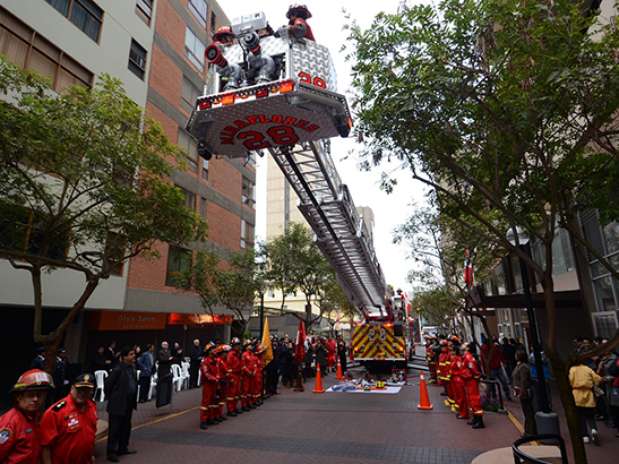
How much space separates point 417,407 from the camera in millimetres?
11328

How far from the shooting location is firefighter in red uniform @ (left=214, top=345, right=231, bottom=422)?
970 centimetres

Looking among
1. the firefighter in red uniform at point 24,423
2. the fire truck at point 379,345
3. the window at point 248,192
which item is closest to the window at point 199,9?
the window at point 248,192

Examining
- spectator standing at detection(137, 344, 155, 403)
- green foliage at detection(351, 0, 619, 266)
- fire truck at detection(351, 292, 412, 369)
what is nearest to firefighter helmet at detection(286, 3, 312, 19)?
green foliage at detection(351, 0, 619, 266)

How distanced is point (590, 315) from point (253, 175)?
76.6 ft

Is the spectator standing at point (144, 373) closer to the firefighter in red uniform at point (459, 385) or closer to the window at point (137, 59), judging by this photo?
the firefighter in red uniform at point (459, 385)

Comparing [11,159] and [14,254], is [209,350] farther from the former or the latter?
[11,159]

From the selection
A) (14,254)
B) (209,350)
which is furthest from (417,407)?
(14,254)

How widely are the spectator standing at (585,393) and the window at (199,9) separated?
26.1 metres

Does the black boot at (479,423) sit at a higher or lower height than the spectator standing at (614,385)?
lower

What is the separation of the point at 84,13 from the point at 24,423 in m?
16.6

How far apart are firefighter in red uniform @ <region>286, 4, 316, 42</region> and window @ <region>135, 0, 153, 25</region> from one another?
14450 mm

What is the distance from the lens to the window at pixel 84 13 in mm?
14203

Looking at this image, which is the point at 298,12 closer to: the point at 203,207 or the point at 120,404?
the point at 120,404

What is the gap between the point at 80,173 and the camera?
334 inches
